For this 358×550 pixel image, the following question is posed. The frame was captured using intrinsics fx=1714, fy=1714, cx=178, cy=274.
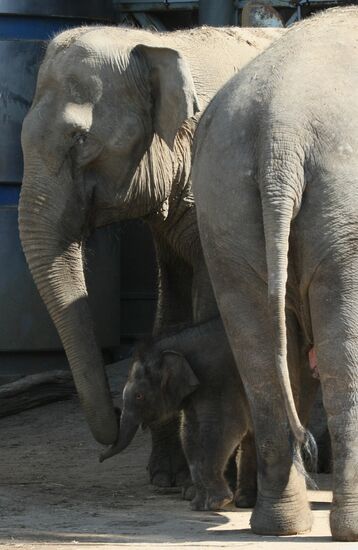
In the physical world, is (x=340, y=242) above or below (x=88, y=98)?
below

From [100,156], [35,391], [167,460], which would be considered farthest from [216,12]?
[167,460]

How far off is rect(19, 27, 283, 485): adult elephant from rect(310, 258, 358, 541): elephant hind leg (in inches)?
70.4

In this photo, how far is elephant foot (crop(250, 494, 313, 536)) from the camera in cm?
646

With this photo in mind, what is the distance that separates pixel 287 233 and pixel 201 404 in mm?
1710

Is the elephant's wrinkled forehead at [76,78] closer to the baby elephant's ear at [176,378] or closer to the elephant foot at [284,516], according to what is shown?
the baby elephant's ear at [176,378]

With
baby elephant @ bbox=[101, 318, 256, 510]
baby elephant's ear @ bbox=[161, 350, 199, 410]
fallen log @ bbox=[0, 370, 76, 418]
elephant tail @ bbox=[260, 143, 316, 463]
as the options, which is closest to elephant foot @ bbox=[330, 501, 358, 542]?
elephant tail @ bbox=[260, 143, 316, 463]

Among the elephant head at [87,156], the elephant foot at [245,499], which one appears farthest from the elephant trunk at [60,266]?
the elephant foot at [245,499]

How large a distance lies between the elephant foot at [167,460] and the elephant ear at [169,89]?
1.53 meters

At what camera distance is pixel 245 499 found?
7.53 m

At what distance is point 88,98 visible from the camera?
7.87m

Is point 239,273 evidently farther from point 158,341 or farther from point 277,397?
point 158,341

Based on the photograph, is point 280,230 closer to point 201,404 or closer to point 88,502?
point 201,404

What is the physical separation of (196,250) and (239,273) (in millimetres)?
1829

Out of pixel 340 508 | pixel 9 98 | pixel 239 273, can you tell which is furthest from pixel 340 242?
pixel 9 98
